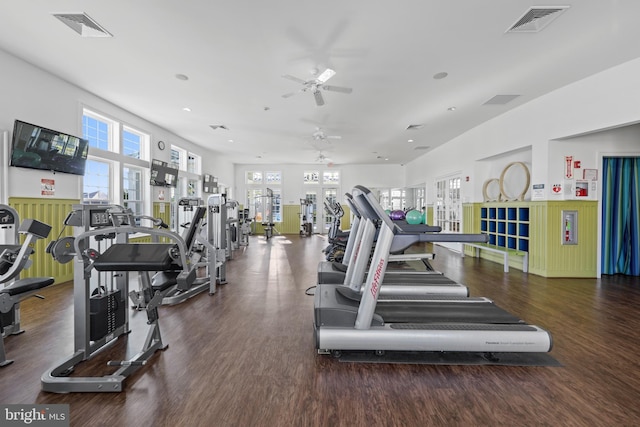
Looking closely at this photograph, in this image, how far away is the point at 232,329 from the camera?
A: 2.81 m

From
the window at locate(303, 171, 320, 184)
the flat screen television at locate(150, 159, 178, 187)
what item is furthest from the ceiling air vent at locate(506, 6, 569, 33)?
the window at locate(303, 171, 320, 184)

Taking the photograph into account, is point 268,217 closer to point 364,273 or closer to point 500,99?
point 500,99

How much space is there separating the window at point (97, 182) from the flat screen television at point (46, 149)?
20.5 inches

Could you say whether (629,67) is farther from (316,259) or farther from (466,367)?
(316,259)

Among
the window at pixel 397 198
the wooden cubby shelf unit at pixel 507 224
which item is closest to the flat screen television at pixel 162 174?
the wooden cubby shelf unit at pixel 507 224

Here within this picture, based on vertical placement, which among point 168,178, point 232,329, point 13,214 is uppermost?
point 168,178

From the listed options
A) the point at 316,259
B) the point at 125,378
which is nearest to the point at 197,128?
the point at 316,259

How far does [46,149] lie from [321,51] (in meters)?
4.08

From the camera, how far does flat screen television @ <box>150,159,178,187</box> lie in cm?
676

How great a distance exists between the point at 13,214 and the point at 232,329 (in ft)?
6.97

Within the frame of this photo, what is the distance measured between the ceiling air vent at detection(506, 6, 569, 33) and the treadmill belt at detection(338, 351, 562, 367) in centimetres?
309

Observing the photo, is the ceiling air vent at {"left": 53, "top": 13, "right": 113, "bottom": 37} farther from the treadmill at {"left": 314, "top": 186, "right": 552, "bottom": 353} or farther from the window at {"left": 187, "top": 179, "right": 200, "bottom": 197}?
the window at {"left": 187, "top": 179, "right": 200, "bottom": 197}

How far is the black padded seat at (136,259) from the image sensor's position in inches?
75.0

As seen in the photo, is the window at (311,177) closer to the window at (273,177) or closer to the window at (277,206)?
the window at (273,177)
